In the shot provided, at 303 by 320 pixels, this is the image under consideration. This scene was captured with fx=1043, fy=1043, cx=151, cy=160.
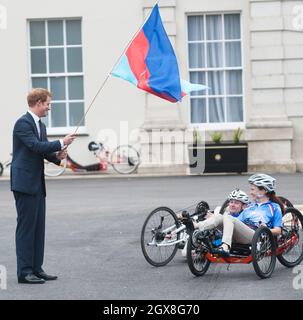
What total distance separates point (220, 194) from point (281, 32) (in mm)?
7365

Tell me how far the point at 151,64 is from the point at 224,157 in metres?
12.4

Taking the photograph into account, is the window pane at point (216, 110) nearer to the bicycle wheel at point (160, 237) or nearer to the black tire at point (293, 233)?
the black tire at point (293, 233)

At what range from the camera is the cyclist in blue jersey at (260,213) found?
390 inches

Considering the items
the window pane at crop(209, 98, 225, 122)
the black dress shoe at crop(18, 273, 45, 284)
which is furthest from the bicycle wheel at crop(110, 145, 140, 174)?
the black dress shoe at crop(18, 273, 45, 284)

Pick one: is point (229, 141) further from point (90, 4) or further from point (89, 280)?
point (89, 280)

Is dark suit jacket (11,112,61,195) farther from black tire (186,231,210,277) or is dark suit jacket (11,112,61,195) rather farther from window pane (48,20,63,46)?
window pane (48,20,63,46)

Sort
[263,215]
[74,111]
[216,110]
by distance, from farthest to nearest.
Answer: [74,111] < [216,110] < [263,215]

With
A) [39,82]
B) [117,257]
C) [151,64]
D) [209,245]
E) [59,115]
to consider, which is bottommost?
[117,257]

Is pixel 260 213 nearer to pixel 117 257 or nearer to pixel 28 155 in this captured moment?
pixel 117 257

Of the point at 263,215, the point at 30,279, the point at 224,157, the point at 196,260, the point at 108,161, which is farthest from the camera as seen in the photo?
the point at 108,161

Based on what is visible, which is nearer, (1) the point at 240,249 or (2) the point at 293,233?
(1) the point at 240,249

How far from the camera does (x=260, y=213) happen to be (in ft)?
33.6

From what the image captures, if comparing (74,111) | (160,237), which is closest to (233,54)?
(74,111)

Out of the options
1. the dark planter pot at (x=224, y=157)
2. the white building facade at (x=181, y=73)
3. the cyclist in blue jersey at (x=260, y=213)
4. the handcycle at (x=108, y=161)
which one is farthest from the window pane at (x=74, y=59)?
the cyclist in blue jersey at (x=260, y=213)
